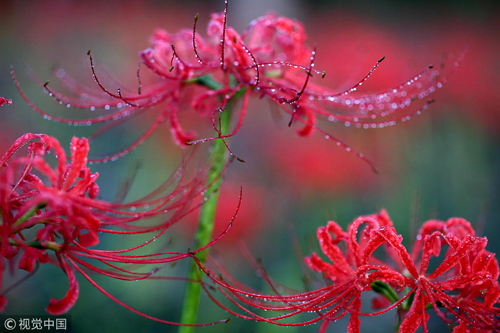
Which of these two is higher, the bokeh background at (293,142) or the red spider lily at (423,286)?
the bokeh background at (293,142)

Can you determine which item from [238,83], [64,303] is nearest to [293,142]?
[238,83]

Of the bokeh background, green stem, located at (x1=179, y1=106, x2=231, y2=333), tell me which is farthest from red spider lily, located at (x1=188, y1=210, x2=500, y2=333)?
the bokeh background

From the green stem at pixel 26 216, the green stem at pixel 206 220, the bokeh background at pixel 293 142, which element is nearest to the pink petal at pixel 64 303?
the green stem at pixel 26 216

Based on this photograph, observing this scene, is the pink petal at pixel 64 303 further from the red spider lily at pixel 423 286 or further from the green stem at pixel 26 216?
the red spider lily at pixel 423 286

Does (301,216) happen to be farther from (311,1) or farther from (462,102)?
(311,1)

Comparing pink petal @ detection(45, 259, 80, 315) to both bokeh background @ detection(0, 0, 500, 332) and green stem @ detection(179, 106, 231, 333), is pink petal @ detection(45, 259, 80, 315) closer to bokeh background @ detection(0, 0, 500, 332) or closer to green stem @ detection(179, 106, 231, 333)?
green stem @ detection(179, 106, 231, 333)

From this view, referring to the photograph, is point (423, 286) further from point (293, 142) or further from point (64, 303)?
Result: point (293, 142)

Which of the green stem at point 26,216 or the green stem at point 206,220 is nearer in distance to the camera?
the green stem at point 26,216
